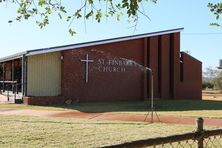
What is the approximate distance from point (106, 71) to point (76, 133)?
795 inches

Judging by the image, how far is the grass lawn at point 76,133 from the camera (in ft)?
37.2

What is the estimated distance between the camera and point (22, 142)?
11.4 m

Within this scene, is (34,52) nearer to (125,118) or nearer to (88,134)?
(125,118)

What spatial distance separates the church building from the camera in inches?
1194

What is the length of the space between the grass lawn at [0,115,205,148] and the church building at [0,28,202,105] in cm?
1365

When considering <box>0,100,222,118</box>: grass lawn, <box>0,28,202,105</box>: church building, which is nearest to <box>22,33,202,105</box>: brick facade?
<box>0,28,202,105</box>: church building

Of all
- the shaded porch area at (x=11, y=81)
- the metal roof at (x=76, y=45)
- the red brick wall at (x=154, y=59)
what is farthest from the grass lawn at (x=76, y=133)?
the red brick wall at (x=154, y=59)

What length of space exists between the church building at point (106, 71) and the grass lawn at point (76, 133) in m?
13.7

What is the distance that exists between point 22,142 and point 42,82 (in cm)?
1941

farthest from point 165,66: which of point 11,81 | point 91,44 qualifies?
point 11,81

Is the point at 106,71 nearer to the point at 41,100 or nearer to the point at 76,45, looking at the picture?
the point at 76,45

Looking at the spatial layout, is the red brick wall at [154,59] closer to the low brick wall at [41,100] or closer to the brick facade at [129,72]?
the brick facade at [129,72]

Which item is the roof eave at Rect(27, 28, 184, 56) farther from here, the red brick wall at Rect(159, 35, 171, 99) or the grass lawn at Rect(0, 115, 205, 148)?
the grass lawn at Rect(0, 115, 205, 148)

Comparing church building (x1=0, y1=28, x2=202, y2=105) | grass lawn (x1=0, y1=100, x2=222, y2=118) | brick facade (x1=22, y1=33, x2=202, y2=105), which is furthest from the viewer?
brick facade (x1=22, y1=33, x2=202, y2=105)
